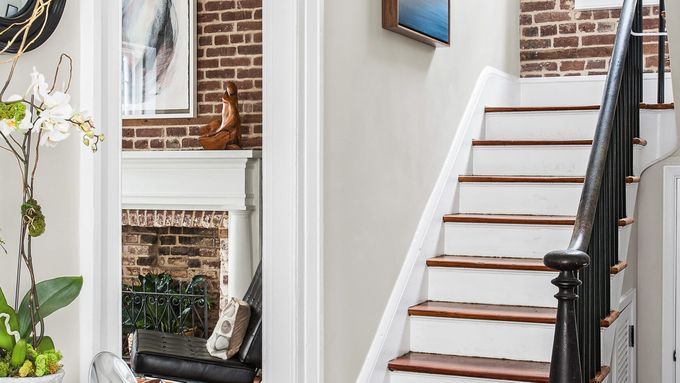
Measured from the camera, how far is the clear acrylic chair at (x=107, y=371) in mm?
1674

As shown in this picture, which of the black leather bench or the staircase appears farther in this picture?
the black leather bench

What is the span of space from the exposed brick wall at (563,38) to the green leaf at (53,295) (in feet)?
15.8

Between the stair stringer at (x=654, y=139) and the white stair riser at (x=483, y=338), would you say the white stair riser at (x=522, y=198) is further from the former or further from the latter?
the white stair riser at (x=483, y=338)

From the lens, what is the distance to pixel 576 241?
9.73ft

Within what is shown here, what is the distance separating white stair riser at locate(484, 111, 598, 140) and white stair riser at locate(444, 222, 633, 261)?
809 millimetres

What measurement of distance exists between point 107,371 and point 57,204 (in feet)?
1.41

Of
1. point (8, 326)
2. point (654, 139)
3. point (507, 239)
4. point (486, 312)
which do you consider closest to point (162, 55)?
point (507, 239)

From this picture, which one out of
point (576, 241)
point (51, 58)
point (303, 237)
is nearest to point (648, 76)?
point (576, 241)

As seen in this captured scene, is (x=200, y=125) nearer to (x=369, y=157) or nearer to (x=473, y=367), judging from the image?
(x=369, y=157)

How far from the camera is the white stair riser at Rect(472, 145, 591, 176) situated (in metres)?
4.73

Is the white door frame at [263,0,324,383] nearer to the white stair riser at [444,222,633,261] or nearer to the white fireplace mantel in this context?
the white stair riser at [444,222,633,261]

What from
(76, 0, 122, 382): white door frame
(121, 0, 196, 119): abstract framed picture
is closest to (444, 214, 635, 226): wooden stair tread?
(121, 0, 196, 119): abstract framed picture

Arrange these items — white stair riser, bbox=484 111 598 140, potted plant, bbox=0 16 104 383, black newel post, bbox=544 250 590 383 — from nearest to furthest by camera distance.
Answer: potted plant, bbox=0 16 104 383
black newel post, bbox=544 250 590 383
white stair riser, bbox=484 111 598 140

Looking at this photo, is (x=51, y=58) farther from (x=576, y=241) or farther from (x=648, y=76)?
(x=648, y=76)
